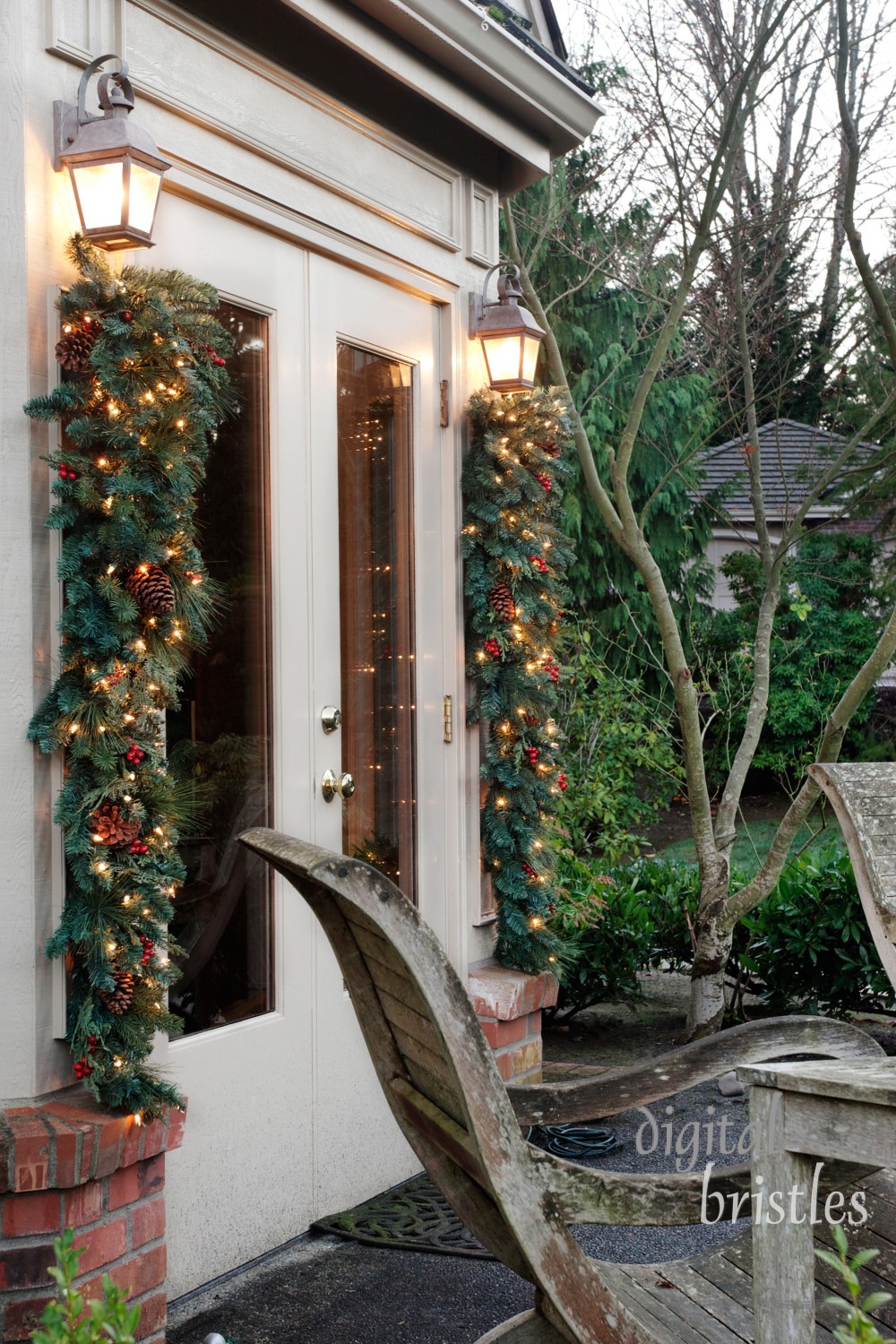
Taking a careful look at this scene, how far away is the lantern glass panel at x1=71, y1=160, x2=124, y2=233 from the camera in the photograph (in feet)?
8.51

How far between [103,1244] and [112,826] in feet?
2.83

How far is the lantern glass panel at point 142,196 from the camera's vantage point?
2.59 meters

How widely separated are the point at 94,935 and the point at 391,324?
2.22 m

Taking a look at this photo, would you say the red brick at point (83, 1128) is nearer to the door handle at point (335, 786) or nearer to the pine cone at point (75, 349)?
the door handle at point (335, 786)

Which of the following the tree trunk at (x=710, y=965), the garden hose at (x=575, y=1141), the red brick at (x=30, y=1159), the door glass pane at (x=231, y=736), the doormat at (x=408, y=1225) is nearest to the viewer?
the red brick at (x=30, y=1159)

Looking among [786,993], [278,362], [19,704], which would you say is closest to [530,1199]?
[19,704]

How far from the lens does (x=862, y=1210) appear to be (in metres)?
2.18

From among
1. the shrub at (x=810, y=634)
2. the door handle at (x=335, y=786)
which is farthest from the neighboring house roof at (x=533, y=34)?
the shrub at (x=810, y=634)

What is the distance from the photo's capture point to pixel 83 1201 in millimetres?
Answer: 2504

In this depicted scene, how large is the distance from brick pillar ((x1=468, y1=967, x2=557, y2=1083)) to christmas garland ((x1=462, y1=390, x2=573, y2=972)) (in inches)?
3.7

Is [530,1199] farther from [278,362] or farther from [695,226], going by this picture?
[695,226]

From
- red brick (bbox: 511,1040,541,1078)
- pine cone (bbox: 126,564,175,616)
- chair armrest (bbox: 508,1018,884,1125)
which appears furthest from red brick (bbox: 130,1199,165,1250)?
red brick (bbox: 511,1040,541,1078)

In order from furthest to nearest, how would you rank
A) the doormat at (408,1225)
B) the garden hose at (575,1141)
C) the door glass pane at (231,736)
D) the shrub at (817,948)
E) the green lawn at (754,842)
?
1. the green lawn at (754,842)
2. the shrub at (817,948)
3. the garden hose at (575,1141)
4. the doormat at (408,1225)
5. the door glass pane at (231,736)

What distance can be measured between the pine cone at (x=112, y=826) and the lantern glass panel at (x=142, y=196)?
4.09 ft
